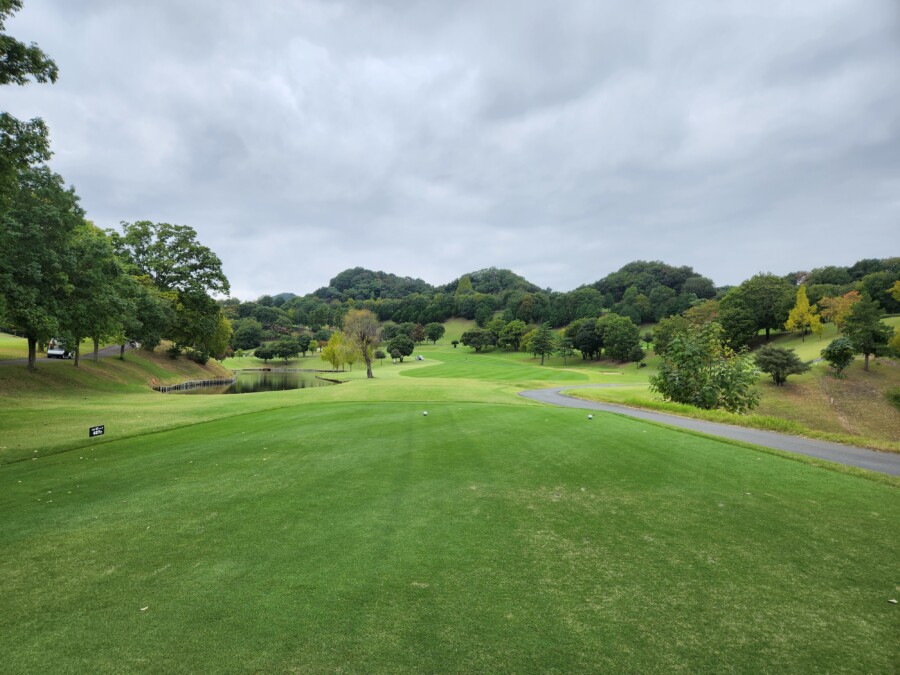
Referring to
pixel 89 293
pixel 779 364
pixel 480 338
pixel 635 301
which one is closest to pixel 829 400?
pixel 779 364

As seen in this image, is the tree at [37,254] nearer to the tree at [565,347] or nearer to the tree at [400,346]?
the tree at [400,346]

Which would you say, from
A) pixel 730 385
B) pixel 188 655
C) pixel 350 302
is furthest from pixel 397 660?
pixel 350 302

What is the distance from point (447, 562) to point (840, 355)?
4886 cm

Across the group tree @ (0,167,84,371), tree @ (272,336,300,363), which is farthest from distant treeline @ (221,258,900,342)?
tree @ (0,167,84,371)

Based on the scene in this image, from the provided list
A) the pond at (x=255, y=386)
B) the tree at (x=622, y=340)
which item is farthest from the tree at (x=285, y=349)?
the tree at (x=622, y=340)

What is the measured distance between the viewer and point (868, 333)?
3841 centimetres

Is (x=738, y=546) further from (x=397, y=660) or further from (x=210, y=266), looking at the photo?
(x=210, y=266)

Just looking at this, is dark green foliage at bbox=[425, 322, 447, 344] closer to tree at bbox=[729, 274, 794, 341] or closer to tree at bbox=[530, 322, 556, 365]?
tree at bbox=[530, 322, 556, 365]

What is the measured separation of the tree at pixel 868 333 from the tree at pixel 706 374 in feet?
87.0

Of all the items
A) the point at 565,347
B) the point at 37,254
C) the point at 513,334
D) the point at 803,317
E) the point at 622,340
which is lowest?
the point at 565,347

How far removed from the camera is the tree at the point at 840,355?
3700 centimetres

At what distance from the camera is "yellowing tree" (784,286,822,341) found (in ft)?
183

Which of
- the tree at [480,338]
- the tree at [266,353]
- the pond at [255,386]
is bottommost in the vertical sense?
the pond at [255,386]

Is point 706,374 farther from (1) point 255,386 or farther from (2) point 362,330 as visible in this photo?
(1) point 255,386
